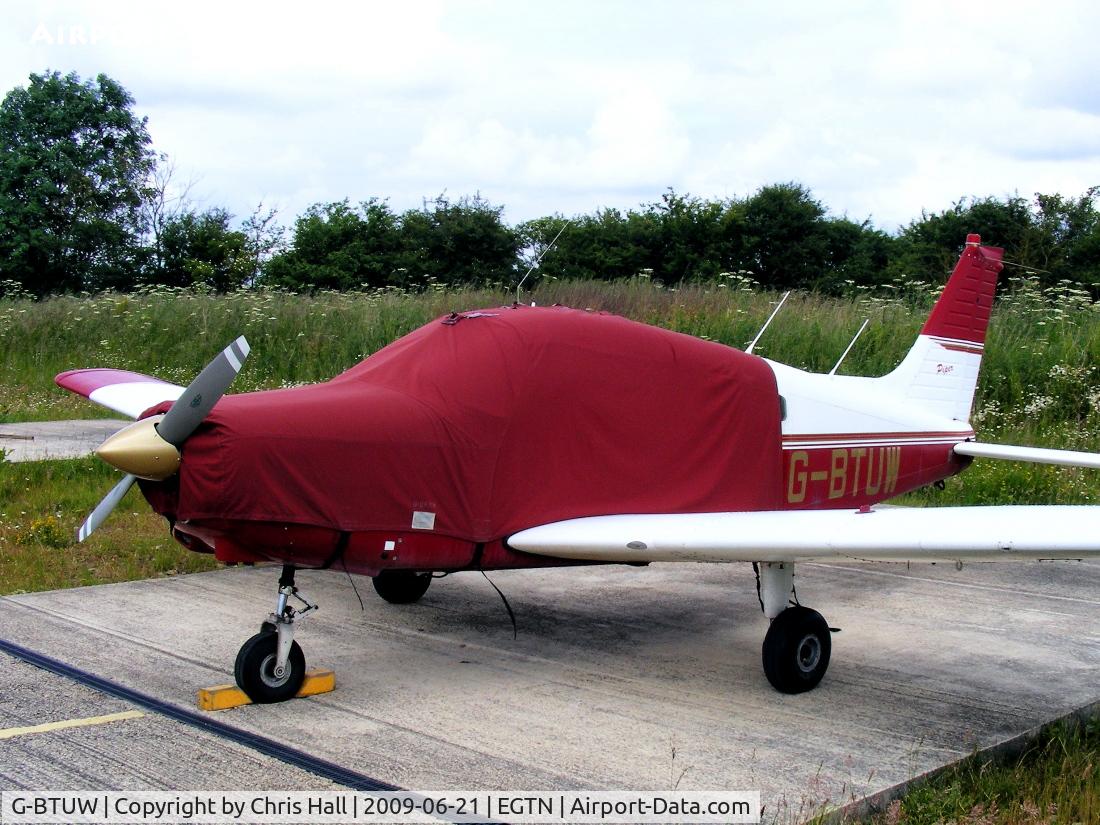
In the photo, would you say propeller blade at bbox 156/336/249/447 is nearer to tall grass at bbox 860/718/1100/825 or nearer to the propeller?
the propeller

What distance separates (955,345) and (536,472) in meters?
4.42

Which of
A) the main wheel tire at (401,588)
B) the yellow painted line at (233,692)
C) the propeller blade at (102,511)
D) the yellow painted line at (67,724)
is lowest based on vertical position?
the yellow painted line at (67,724)

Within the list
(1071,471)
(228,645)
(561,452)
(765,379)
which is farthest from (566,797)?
(1071,471)

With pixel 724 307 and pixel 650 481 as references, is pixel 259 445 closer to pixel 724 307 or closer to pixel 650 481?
pixel 650 481

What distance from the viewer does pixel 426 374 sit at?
230 inches

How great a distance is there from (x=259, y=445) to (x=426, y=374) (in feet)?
3.82

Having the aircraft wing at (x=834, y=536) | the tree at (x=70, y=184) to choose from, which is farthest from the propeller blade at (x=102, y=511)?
the tree at (x=70, y=184)

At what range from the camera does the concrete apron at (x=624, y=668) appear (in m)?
4.71

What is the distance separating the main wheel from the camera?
5258 millimetres

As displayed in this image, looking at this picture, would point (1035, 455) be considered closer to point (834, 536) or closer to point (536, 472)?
point (834, 536)

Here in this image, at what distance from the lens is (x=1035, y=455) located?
7703 millimetres

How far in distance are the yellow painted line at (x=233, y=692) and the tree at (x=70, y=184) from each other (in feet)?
134

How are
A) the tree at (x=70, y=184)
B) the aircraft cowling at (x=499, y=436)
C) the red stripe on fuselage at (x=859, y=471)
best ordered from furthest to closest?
the tree at (x=70, y=184) < the red stripe on fuselage at (x=859, y=471) < the aircraft cowling at (x=499, y=436)

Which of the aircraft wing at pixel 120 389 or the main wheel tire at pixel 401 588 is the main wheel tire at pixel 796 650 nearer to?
the main wheel tire at pixel 401 588
